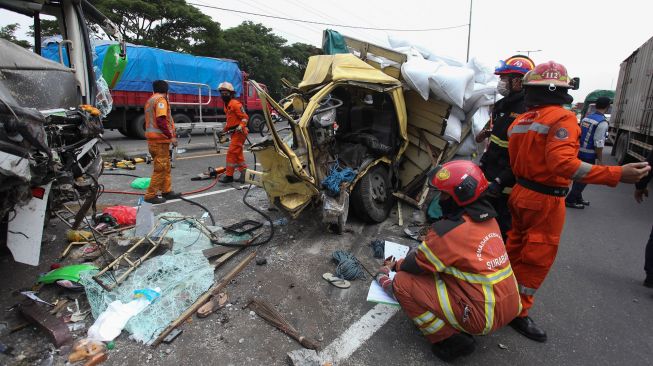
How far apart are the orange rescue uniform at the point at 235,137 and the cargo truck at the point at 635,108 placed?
7871 millimetres

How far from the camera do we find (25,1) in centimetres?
310

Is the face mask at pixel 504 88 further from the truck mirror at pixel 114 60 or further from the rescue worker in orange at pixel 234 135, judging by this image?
the rescue worker in orange at pixel 234 135

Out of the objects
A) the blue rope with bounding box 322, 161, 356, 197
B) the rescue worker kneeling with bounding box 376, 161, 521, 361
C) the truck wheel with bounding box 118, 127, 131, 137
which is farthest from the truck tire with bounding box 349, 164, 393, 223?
the truck wheel with bounding box 118, 127, 131, 137

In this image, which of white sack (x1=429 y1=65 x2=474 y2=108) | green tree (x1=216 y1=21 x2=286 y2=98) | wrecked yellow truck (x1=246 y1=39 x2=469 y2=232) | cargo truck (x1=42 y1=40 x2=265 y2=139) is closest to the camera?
wrecked yellow truck (x1=246 y1=39 x2=469 y2=232)

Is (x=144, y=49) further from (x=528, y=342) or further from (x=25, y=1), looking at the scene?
(x=528, y=342)

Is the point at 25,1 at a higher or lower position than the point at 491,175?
higher

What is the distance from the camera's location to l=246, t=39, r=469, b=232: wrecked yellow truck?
3715 mm

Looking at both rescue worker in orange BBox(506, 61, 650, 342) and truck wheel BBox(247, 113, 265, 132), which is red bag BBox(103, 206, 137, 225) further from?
truck wheel BBox(247, 113, 265, 132)

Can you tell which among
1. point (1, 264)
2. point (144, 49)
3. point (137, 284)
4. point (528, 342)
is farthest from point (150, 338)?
point (144, 49)

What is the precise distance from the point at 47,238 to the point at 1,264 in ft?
1.72

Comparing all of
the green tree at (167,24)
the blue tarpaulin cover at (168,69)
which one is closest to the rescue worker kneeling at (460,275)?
the blue tarpaulin cover at (168,69)

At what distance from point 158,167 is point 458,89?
4.14 metres

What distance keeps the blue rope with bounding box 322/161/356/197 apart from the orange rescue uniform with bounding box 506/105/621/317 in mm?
1675

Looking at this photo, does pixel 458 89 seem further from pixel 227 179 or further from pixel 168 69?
pixel 168 69
